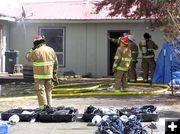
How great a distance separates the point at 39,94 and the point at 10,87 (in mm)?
7631

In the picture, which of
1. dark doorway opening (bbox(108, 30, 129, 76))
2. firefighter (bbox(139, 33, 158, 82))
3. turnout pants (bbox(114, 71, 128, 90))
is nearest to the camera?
turnout pants (bbox(114, 71, 128, 90))

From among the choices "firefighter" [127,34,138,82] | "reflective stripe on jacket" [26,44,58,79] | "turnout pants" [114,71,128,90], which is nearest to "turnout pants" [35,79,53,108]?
"reflective stripe on jacket" [26,44,58,79]

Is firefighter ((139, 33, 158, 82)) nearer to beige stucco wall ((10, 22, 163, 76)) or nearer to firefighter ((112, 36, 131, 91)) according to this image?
firefighter ((112, 36, 131, 91))

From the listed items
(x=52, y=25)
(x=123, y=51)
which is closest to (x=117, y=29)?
(x=52, y=25)

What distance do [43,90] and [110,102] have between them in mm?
2740

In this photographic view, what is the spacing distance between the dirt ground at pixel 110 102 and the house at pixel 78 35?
945cm

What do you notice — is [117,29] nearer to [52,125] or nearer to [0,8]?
[0,8]

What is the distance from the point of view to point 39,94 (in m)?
10.2

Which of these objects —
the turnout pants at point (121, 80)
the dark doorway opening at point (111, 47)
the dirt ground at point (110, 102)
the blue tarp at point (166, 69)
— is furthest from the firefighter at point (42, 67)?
the dark doorway opening at point (111, 47)

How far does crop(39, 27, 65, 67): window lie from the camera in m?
24.0

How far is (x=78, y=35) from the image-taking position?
78.4 feet

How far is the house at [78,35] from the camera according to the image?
2334 centimetres

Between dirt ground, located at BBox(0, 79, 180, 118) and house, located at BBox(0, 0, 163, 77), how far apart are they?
945 centimetres

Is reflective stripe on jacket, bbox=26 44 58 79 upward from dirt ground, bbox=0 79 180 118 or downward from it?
upward
